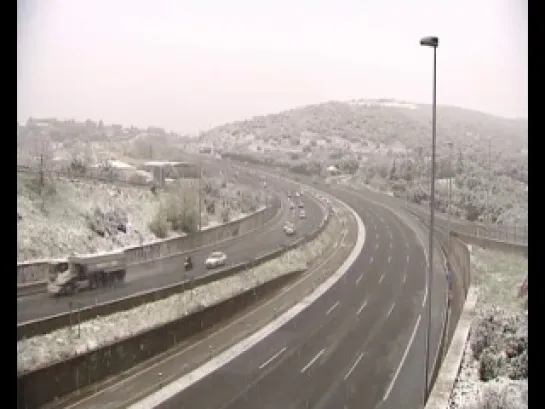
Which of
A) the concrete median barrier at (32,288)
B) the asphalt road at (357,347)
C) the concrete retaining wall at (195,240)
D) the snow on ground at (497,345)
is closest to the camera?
Result: the snow on ground at (497,345)

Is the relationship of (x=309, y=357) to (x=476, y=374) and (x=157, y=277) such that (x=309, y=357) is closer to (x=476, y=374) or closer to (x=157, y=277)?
(x=476, y=374)

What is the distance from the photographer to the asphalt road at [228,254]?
4984 mm

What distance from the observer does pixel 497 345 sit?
369 cm

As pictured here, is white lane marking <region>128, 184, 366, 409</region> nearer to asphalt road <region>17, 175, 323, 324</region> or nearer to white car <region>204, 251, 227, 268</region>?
asphalt road <region>17, 175, 323, 324</region>

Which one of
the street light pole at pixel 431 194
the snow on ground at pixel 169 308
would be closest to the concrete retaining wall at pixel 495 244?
the street light pole at pixel 431 194

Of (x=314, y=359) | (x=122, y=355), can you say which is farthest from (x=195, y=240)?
(x=314, y=359)

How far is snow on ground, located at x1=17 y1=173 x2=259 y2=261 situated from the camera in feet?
15.8

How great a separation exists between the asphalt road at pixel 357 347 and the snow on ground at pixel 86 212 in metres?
1.41

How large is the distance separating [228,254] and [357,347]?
5.93 feet

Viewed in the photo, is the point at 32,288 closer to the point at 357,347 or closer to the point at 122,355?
the point at 122,355

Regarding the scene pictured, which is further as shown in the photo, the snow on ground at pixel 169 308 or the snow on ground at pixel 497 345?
the snow on ground at pixel 169 308

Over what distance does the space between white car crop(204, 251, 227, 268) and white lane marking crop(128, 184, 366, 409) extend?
108 centimetres

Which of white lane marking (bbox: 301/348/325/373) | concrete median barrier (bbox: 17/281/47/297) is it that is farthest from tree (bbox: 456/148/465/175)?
concrete median barrier (bbox: 17/281/47/297)

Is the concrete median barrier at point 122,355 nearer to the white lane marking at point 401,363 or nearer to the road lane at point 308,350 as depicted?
the road lane at point 308,350
